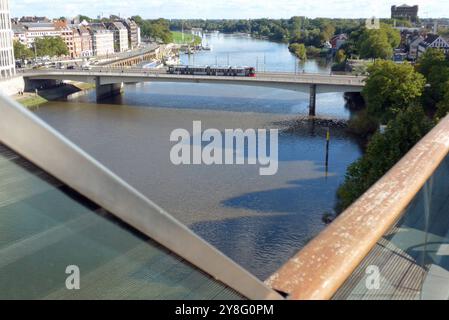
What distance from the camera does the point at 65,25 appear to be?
24.2 meters

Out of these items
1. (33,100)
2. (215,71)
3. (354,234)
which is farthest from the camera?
(215,71)

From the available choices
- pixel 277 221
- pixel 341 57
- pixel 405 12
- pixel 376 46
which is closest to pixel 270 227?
pixel 277 221

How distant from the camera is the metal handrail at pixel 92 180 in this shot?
36cm

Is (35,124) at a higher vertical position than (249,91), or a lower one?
higher

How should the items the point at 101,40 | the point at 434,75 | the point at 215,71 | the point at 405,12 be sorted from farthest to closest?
the point at 405,12 → the point at 101,40 → the point at 215,71 → the point at 434,75

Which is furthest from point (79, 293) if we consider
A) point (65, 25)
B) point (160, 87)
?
point (65, 25)

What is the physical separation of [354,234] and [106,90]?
13.6 m

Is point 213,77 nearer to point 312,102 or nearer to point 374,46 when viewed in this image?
point 312,102

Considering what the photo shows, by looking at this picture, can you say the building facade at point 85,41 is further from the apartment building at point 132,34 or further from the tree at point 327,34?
the tree at point 327,34

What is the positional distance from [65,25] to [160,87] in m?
10.4

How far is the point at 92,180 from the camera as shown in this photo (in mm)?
399

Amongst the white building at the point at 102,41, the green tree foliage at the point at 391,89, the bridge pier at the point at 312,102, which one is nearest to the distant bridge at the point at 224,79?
the bridge pier at the point at 312,102

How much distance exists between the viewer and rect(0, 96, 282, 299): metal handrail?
36cm

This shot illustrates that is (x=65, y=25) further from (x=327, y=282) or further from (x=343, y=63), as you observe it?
(x=327, y=282)
